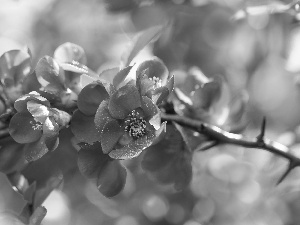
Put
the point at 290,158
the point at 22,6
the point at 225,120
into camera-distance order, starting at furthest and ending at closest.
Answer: the point at 22,6, the point at 225,120, the point at 290,158

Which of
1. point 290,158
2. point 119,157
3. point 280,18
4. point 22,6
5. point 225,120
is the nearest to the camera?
point 119,157

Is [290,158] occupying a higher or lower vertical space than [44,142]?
lower

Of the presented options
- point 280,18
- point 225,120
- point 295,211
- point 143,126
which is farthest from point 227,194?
point 143,126

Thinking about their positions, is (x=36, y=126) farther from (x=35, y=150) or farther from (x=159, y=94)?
(x=159, y=94)

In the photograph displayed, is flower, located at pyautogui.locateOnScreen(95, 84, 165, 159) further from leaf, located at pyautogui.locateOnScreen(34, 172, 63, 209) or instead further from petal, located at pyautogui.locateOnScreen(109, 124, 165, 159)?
leaf, located at pyautogui.locateOnScreen(34, 172, 63, 209)

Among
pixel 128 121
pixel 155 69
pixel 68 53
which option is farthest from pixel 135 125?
pixel 68 53

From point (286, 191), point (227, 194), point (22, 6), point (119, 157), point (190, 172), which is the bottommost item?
point (227, 194)

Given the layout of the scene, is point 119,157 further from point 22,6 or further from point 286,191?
point 22,6
